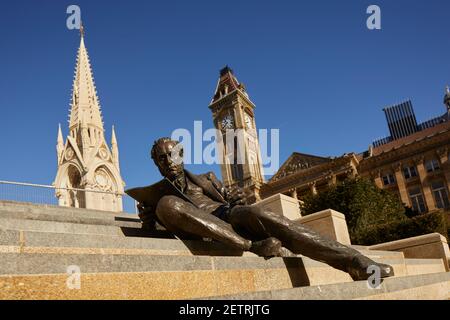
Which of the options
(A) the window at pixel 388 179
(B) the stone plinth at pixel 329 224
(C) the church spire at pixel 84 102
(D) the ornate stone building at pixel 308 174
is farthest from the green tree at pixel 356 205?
(C) the church spire at pixel 84 102

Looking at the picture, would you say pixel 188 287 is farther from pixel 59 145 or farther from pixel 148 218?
pixel 59 145

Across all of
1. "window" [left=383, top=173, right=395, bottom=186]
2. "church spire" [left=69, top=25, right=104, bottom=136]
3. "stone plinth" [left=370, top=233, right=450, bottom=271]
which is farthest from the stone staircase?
"window" [left=383, top=173, right=395, bottom=186]

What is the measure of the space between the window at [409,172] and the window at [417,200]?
1.83m

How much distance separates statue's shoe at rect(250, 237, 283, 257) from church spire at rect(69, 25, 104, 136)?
48370mm

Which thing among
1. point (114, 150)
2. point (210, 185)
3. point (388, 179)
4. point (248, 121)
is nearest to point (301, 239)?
point (210, 185)

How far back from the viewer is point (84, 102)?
5016cm

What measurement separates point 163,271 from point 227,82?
80.4 meters

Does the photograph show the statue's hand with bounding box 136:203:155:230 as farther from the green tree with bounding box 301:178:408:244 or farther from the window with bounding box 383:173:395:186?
the window with bounding box 383:173:395:186

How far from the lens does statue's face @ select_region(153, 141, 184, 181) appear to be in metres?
4.62

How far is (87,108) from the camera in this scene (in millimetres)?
50062

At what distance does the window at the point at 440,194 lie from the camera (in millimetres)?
49688

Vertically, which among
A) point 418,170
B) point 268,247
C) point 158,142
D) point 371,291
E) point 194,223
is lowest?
point 371,291

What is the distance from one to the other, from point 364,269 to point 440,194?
54493mm
